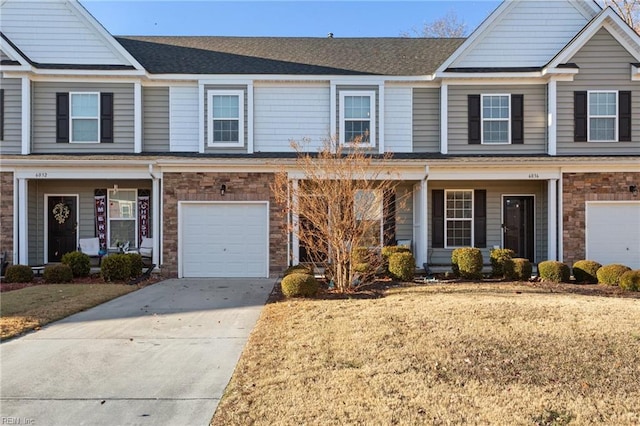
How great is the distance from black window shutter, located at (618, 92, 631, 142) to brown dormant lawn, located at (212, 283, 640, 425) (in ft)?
25.4

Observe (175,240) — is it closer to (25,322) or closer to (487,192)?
(25,322)

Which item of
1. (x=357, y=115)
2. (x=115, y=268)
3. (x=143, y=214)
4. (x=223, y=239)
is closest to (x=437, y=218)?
(x=357, y=115)

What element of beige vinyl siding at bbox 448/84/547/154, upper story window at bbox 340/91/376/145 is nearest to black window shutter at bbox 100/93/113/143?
upper story window at bbox 340/91/376/145

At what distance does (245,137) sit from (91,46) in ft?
18.0

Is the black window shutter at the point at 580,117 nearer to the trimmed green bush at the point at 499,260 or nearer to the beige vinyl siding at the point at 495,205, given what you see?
the beige vinyl siding at the point at 495,205

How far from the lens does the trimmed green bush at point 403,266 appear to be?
444 inches

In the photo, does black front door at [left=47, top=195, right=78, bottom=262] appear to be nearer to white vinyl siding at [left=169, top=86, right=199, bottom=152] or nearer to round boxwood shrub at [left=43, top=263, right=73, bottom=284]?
round boxwood shrub at [left=43, top=263, right=73, bottom=284]

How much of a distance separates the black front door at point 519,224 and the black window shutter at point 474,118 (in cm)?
225

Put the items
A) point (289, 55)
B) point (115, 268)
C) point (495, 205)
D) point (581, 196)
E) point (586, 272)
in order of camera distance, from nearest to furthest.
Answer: point (586, 272) < point (115, 268) < point (581, 196) < point (495, 205) < point (289, 55)

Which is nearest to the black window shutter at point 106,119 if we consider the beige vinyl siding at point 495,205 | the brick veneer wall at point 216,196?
the brick veneer wall at point 216,196

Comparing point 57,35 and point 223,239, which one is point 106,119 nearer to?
point 57,35

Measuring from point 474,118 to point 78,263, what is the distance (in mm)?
12176

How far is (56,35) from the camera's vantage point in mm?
13664

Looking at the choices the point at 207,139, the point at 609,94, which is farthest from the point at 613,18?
the point at 207,139
